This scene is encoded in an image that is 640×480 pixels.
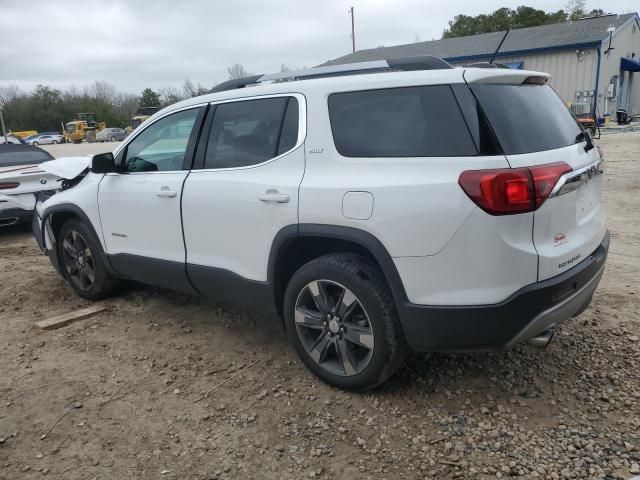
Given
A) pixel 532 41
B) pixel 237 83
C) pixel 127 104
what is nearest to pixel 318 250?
pixel 237 83

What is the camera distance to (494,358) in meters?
3.49

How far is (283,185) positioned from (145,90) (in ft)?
286

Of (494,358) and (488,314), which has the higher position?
(488,314)

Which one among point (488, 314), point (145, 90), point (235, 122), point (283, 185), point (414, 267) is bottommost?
point (488, 314)

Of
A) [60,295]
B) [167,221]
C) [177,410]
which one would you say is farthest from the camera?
[60,295]

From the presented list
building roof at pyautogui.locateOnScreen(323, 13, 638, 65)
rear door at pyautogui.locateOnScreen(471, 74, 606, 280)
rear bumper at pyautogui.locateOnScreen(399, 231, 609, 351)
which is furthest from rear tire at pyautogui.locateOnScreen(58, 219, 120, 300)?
building roof at pyautogui.locateOnScreen(323, 13, 638, 65)

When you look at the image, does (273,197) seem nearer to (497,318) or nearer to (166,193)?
(166,193)

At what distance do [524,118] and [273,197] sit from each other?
4.76 ft

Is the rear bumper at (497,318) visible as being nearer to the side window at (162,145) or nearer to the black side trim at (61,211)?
the side window at (162,145)

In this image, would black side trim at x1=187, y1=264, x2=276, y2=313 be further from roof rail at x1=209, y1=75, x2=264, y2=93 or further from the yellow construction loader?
the yellow construction loader

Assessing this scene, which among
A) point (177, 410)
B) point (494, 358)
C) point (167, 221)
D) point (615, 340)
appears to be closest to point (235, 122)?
point (167, 221)

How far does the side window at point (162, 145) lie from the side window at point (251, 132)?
0.31m

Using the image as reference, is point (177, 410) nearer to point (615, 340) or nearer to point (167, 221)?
point (167, 221)

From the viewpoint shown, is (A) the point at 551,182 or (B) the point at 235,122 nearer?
(A) the point at 551,182
